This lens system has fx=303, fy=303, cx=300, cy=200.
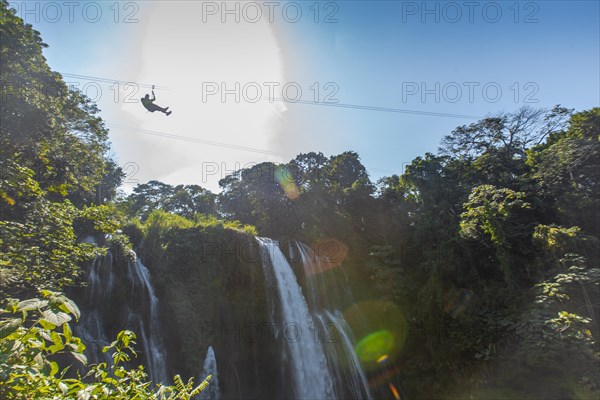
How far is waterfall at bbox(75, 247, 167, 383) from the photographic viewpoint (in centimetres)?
1100

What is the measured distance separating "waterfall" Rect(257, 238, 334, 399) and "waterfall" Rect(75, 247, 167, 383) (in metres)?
5.43

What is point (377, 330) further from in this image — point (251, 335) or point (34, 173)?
point (34, 173)

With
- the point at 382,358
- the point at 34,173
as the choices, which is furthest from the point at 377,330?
the point at 34,173

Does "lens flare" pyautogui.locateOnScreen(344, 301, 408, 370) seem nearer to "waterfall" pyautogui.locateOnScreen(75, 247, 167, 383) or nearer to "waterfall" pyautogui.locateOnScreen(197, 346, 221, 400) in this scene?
"waterfall" pyautogui.locateOnScreen(197, 346, 221, 400)

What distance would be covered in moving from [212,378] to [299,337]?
13.4ft

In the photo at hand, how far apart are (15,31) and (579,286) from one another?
21982 mm

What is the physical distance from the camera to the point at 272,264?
16.2 meters

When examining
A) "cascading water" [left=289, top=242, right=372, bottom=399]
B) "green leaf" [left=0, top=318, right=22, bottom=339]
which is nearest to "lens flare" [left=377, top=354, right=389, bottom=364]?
"cascading water" [left=289, top=242, right=372, bottom=399]

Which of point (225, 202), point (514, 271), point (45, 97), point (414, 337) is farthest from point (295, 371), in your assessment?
point (225, 202)

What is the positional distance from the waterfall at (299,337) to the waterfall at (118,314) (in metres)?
5.43

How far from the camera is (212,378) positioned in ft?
39.8

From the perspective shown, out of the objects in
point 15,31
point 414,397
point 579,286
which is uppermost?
point 15,31

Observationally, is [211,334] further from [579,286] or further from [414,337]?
[579,286]

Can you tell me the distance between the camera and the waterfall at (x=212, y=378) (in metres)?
11.5
